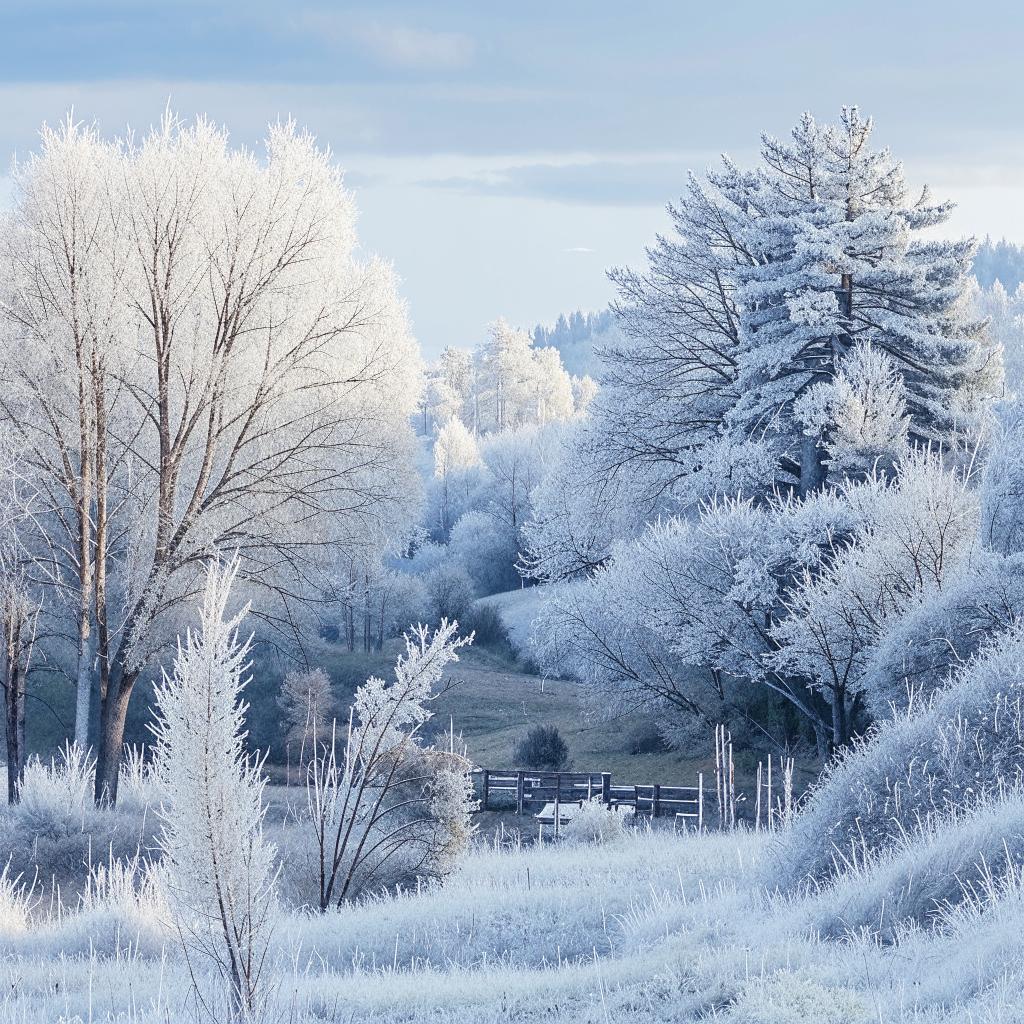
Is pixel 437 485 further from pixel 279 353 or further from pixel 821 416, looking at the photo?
pixel 279 353

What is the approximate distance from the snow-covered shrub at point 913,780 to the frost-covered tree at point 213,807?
5.09 metres

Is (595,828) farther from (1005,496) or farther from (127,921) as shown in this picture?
(1005,496)

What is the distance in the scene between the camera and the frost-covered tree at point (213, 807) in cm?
543

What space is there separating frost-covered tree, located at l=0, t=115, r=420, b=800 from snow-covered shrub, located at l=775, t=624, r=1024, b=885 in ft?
26.2

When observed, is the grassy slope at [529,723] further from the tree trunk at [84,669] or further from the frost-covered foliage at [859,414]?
the tree trunk at [84,669]

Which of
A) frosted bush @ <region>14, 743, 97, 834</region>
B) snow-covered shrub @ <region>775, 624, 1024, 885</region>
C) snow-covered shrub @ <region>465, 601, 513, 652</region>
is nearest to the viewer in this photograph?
snow-covered shrub @ <region>775, 624, 1024, 885</region>

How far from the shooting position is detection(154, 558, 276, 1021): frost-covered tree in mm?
5426

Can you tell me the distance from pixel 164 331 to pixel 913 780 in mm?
10470

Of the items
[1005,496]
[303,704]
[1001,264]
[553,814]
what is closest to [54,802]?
[553,814]

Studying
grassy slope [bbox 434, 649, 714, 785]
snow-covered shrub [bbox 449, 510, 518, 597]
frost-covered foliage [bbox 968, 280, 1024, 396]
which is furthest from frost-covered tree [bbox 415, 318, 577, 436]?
grassy slope [bbox 434, 649, 714, 785]

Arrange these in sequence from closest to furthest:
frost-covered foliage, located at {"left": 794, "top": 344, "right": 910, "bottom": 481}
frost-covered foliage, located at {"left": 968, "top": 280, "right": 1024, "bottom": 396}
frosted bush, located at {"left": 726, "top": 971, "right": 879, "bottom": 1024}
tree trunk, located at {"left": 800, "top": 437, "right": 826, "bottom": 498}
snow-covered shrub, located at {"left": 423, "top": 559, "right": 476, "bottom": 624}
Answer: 1. frosted bush, located at {"left": 726, "top": 971, "right": 879, "bottom": 1024}
2. frost-covered foliage, located at {"left": 794, "top": 344, "right": 910, "bottom": 481}
3. tree trunk, located at {"left": 800, "top": 437, "right": 826, "bottom": 498}
4. snow-covered shrub, located at {"left": 423, "top": 559, "right": 476, "bottom": 624}
5. frost-covered foliage, located at {"left": 968, "top": 280, "right": 1024, "bottom": 396}

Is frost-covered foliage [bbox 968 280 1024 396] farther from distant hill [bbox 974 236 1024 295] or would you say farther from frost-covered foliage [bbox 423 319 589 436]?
distant hill [bbox 974 236 1024 295]

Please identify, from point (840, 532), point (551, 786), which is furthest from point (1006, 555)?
point (551, 786)

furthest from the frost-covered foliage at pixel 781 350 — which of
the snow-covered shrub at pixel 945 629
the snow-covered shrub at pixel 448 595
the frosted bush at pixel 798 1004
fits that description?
the frosted bush at pixel 798 1004
